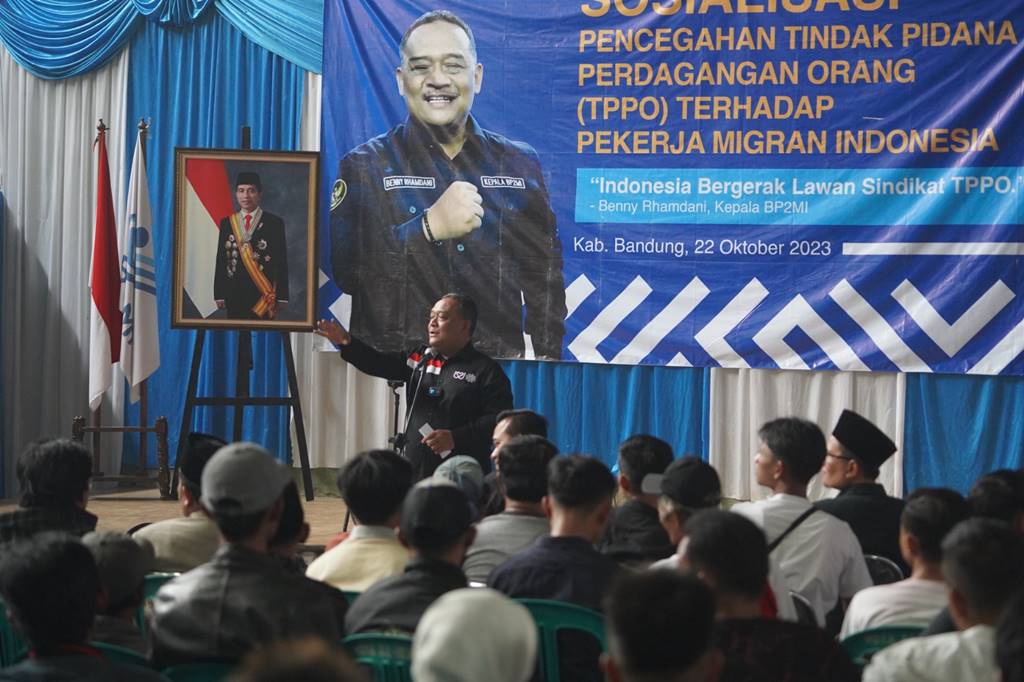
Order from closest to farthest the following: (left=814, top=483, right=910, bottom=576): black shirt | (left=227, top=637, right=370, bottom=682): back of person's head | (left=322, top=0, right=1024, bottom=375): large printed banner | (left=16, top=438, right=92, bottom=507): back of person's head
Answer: (left=227, top=637, right=370, bottom=682): back of person's head, (left=16, top=438, right=92, bottom=507): back of person's head, (left=814, top=483, right=910, bottom=576): black shirt, (left=322, top=0, right=1024, bottom=375): large printed banner

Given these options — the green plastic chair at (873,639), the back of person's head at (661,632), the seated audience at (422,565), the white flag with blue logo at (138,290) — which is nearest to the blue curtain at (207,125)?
the white flag with blue logo at (138,290)

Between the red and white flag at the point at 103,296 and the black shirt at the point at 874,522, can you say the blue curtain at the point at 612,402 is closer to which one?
the red and white flag at the point at 103,296

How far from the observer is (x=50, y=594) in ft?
7.11

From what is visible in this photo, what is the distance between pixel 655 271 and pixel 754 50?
1.29 metres

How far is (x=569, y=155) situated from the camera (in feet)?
24.1

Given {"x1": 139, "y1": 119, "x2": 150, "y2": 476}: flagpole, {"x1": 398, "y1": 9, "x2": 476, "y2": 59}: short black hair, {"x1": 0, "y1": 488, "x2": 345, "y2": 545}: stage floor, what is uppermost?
{"x1": 398, "y1": 9, "x2": 476, "y2": 59}: short black hair

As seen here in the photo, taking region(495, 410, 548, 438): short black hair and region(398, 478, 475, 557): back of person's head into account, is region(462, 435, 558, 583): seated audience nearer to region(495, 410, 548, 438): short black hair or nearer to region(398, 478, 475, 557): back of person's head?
region(398, 478, 475, 557): back of person's head

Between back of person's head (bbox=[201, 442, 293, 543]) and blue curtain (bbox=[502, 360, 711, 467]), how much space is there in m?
4.84

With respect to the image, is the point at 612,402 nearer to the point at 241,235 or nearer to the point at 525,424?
the point at 241,235

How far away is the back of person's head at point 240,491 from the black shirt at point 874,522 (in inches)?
72.0

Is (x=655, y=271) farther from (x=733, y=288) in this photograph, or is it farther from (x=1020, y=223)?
(x=1020, y=223)

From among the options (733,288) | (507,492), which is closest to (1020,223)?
(733,288)

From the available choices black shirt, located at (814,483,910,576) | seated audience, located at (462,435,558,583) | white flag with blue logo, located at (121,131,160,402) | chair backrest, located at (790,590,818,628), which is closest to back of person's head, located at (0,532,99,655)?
seated audience, located at (462,435,558,583)

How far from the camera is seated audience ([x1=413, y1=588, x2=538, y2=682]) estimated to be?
1.37 metres
